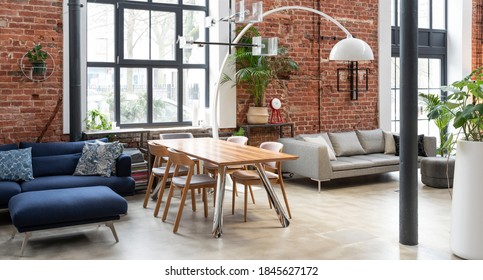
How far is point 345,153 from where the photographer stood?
Answer: 900cm

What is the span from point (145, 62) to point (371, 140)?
4.07 metres

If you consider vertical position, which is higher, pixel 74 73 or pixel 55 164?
pixel 74 73

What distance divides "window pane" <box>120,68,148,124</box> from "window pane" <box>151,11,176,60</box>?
39cm

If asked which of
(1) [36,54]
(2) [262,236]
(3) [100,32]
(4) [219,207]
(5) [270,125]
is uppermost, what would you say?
(3) [100,32]

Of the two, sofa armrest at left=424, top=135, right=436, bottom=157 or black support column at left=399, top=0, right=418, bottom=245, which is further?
sofa armrest at left=424, top=135, right=436, bottom=157

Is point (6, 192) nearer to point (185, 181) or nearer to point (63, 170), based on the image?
point (63, 170)

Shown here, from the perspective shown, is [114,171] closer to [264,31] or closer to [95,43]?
[95,43]

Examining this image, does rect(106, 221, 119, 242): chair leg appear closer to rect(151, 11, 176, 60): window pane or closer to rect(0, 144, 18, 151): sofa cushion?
rect(0, 144, 18, 151): sofa cushion

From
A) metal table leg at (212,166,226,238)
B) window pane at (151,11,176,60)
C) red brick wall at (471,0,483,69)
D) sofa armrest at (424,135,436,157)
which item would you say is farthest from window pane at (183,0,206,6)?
red brick wall at (471,0,483,69)

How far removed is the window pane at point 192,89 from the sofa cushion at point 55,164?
7.91 feet

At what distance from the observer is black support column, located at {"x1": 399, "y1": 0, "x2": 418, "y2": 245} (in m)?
4.87

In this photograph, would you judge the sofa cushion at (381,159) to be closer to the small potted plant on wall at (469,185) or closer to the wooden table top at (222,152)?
the wooden table top at (222,152)

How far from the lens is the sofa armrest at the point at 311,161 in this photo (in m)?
7.94

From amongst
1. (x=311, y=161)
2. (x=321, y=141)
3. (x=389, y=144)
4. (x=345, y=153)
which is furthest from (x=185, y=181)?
(x=389, y=144)
